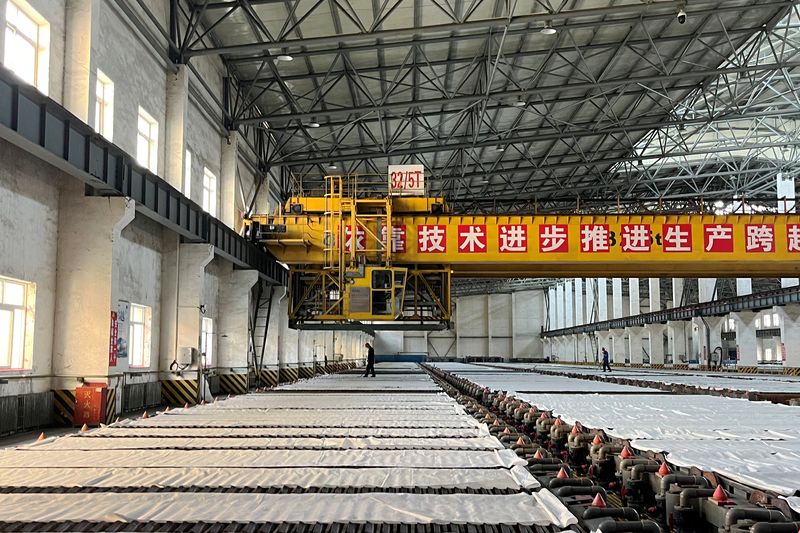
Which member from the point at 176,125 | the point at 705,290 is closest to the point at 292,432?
the point at 176,125

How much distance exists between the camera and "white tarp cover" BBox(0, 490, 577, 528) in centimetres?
389

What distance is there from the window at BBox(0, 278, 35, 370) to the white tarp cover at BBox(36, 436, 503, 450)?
10.7ft

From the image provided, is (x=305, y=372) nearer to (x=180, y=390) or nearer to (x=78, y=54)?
(x=180, y=390)

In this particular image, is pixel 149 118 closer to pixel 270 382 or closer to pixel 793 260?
pixel 270 382

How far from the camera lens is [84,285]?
36.2 ft

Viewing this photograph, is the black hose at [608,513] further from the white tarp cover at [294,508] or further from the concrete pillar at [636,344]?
the concrete pillar at [636,344]

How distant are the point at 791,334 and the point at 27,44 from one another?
27.2 metres

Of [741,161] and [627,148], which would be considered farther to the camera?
[741,161]

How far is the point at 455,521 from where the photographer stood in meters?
3.85

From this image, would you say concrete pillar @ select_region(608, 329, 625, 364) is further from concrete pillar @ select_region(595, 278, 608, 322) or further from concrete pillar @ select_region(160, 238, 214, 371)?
concrete pillar @ select_region(160, 238, 214, 371)

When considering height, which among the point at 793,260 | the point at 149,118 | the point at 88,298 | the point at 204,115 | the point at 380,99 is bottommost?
the point at 88,298

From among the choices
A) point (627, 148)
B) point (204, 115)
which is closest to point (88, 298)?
point (204, 115)

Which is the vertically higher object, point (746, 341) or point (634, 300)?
point (634, 300)

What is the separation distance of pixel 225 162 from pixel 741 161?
25.9 meters
